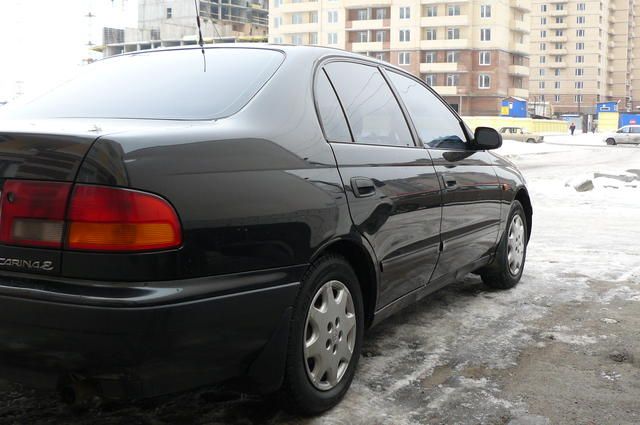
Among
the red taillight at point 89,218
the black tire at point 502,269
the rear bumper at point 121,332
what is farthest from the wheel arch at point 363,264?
the black tire at point 502,269

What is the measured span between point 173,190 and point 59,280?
469 mm

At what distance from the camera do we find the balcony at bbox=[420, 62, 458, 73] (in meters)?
78.2

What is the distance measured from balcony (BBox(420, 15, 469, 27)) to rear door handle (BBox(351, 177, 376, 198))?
77373mm

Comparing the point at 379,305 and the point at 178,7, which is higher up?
the point at 178,7

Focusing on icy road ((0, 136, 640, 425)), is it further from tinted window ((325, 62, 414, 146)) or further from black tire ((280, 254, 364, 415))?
tinted window ((325, 62, 414, 146))

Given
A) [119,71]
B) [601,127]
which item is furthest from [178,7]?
[119,71]

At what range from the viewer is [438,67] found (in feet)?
260

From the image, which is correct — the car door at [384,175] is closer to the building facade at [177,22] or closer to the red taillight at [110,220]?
the red taillight at [110,220]

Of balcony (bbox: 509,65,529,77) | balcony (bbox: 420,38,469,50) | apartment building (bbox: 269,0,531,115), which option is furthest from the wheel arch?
balcony (bbox: 509,65,529,77)

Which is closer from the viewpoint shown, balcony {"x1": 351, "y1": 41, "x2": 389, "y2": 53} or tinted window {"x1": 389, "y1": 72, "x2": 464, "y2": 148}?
tinted window {"x1": 389, "y1": 72, "x2": 464, "y2": 148}

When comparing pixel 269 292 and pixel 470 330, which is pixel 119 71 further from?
pixel 470 330

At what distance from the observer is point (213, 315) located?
239cm

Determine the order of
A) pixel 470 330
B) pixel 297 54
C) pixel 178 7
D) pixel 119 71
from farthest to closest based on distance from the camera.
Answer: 1. pixel 178 7
2. pixel 470 330
3. pixel 119 71
4. pixel 297 54

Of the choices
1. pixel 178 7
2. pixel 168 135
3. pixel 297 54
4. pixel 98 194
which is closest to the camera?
pixel 98 194
